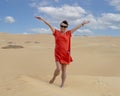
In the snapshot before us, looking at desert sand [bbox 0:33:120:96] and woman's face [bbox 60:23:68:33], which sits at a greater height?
woman's face [bbox 60:23:68:33]

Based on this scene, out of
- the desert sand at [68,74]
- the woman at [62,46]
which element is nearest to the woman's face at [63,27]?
the woman at [62,46]

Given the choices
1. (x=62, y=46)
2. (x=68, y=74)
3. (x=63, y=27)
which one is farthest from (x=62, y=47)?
(x=68, y=74)

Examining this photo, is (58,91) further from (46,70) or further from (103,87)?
(46,70)

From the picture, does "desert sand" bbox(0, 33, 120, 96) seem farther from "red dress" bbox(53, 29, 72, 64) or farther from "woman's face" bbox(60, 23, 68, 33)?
"woman's face" bbox(60, 23, 68, 33)

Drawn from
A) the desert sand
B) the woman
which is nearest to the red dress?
the woman

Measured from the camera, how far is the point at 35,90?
263 inches

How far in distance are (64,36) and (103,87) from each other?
1.55 meters

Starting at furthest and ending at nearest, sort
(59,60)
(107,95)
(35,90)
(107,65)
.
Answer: (107,65) < (59,60) < (107,95) < (35,90)

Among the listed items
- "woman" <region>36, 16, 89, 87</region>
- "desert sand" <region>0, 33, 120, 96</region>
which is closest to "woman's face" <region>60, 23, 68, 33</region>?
"woman" <region>36, 16, 89, 87</region>

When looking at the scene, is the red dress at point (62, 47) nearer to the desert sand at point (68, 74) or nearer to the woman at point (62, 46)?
the woman at point (62, 46)

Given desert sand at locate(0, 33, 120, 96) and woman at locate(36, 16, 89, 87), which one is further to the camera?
woman at locate(36, 16, 89, 87)

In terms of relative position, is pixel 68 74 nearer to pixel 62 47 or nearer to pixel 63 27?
pixel 62 47

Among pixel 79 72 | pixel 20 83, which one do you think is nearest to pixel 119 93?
pixel 20 83

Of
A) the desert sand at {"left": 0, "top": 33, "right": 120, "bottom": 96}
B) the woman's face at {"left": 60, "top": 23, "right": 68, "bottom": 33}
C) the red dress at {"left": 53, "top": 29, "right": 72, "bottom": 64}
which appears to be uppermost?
the woman's face at {"left": 60, "top": 23, "right": 68, "bottom": 33}
